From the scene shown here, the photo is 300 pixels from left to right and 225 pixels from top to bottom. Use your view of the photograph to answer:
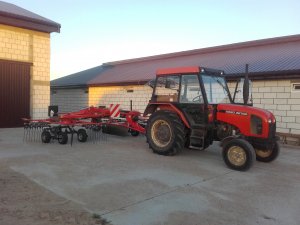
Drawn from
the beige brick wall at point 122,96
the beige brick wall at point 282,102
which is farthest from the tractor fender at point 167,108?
the beige brick wall at point 122,96

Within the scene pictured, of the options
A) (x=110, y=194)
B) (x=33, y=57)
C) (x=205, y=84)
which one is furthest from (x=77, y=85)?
(x=110, y=194)

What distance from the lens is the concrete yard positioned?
4312 mm

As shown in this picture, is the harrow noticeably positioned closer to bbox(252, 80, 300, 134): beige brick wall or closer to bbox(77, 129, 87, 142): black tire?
bbox(77, 129, 87, 142): black tire

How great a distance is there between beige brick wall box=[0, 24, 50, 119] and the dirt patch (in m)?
9.20

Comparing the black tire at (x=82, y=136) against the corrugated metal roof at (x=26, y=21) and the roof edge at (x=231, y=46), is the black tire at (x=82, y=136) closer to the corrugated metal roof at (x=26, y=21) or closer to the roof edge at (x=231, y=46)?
the corrugated metal roof at (x=26, y=21)

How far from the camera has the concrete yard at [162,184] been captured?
4.31m

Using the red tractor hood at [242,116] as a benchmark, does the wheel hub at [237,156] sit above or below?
below

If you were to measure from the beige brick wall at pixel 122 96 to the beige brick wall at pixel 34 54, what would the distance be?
4.44m

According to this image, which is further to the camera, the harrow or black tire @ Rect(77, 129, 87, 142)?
black tire @ Rect(77, 129, 87, 142)

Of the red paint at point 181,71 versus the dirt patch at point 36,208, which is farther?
the red paint at point 181,71

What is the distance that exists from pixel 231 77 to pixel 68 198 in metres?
9.07

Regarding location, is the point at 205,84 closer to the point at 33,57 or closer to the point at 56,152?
the point at 56,152

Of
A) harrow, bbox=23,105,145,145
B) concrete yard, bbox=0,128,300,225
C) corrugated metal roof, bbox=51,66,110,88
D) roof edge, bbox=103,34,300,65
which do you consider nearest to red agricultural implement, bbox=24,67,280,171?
concrete yard, bbox=0,128,300,225

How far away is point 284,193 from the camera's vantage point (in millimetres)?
5414
